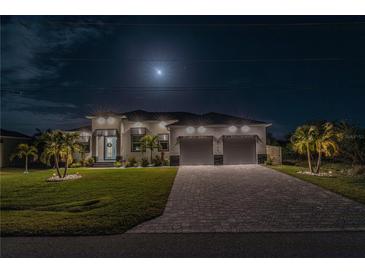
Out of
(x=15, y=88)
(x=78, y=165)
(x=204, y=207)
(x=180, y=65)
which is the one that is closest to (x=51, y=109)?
(x=78, y=165)

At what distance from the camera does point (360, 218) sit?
5.78m

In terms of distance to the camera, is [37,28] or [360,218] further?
[37,28]

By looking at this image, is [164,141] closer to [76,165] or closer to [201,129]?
[201,129]

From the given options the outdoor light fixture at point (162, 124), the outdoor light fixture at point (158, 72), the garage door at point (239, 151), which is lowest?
the garage door at point (239, 151)

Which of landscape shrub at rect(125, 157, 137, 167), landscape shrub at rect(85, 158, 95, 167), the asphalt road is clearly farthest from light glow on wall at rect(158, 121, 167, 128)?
the asphalt road

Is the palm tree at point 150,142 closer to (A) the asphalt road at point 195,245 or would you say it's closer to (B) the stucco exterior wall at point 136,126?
(B) the stucco exterior wall at point 136,126

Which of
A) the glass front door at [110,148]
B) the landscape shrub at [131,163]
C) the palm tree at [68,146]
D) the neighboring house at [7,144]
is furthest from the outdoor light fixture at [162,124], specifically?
the neighboring house at [7,144]

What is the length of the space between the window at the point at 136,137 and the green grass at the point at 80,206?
9.66 metres

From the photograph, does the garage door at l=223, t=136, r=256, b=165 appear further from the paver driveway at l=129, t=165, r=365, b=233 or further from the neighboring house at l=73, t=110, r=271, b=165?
the paver driveway at l=129, t=165, r=365, b=233

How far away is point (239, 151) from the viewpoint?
20062 millimetres

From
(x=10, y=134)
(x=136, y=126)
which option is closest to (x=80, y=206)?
(x=136, y=126)

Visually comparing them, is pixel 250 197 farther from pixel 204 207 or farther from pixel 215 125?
pixel 215 125

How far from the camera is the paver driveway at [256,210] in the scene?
5379mm

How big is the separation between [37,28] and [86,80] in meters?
5.02
